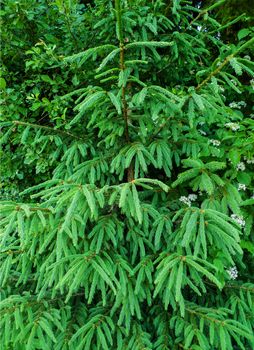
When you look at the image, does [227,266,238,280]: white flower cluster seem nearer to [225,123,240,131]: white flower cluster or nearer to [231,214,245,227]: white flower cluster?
[231,214,245,227]: white flower cluster

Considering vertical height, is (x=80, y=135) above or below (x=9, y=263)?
above

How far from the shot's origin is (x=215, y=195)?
187 centimetres

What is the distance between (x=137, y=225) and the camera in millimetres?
1871

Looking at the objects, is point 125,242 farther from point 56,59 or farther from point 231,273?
point 56,59

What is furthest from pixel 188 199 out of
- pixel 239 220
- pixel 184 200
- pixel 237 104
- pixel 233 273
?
pixel 237 104

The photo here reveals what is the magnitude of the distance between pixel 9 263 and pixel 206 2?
269 cm

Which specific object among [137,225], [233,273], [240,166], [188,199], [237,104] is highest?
[237,104]

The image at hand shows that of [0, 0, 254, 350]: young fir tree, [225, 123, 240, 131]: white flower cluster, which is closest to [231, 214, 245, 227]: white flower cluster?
[0, 0, 254, 350]: young fir tree

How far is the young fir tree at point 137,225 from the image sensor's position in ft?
5.20

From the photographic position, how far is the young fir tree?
1.58 metres

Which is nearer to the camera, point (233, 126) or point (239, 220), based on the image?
point (239, 220)

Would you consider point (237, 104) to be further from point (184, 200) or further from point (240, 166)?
point (184, 200)

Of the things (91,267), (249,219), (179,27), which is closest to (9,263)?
(91,267)

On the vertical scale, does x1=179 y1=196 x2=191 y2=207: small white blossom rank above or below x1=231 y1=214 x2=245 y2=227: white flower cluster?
below
